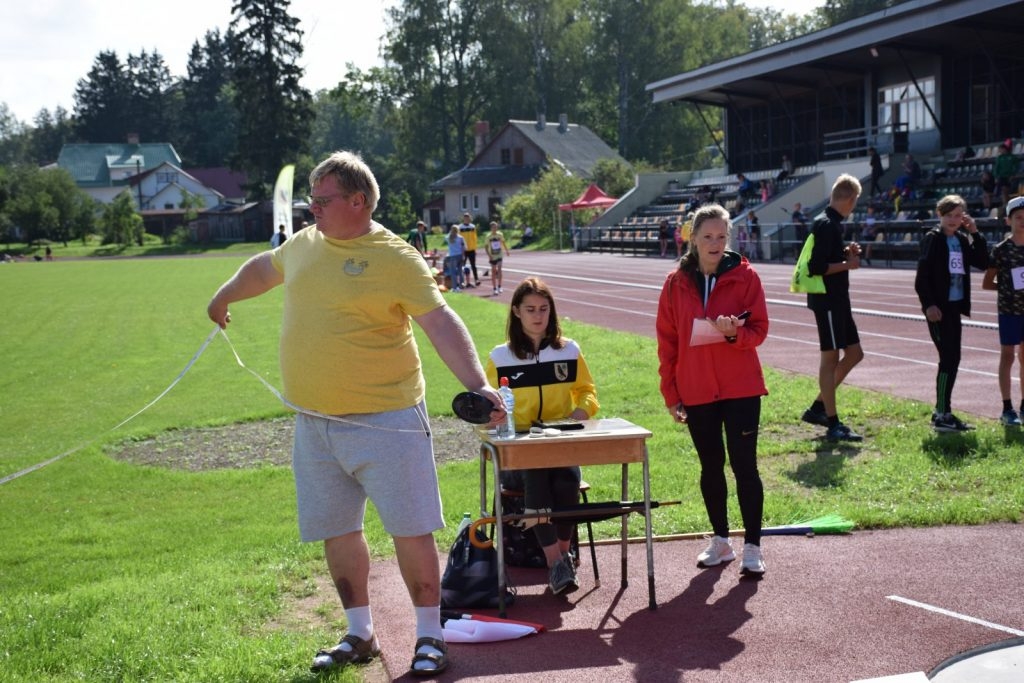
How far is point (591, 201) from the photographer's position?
59031mm

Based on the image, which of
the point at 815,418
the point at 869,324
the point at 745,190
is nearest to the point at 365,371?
the point at 815,418

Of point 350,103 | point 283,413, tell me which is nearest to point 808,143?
point 283,413

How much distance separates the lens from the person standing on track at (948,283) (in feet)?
31.5

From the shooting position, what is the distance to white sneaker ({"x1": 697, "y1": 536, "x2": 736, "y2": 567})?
6.30 m

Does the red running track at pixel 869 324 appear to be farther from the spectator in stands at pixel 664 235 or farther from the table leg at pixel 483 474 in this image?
the spectator in stands at pixel 664 235

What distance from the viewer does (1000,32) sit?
37375mm

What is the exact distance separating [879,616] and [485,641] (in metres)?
1.92

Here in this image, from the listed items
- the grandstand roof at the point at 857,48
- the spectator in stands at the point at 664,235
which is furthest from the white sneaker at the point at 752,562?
the spectator in stands at the point at 664,235

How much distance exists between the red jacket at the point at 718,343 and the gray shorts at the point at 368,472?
1.93 m

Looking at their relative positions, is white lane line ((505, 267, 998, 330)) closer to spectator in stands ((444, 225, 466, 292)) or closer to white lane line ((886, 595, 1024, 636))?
spectator in stands ((444, 225, 466, 292))

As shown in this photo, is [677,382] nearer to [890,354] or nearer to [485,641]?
[485,641]

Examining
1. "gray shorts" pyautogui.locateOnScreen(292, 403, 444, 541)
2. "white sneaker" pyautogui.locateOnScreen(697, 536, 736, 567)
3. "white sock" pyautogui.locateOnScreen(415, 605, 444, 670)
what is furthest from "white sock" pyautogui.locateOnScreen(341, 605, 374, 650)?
"white sneaker" pyautogui.locateOnScreen(697, 536, 736, 567)

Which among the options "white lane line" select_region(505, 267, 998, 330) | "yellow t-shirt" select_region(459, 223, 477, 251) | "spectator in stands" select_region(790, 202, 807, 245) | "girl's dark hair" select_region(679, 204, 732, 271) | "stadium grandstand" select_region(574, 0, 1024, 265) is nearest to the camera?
"girl's dark hair" select_region(679, 204, 732, 271)

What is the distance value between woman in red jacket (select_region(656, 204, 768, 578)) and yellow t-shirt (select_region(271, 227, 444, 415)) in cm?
200
